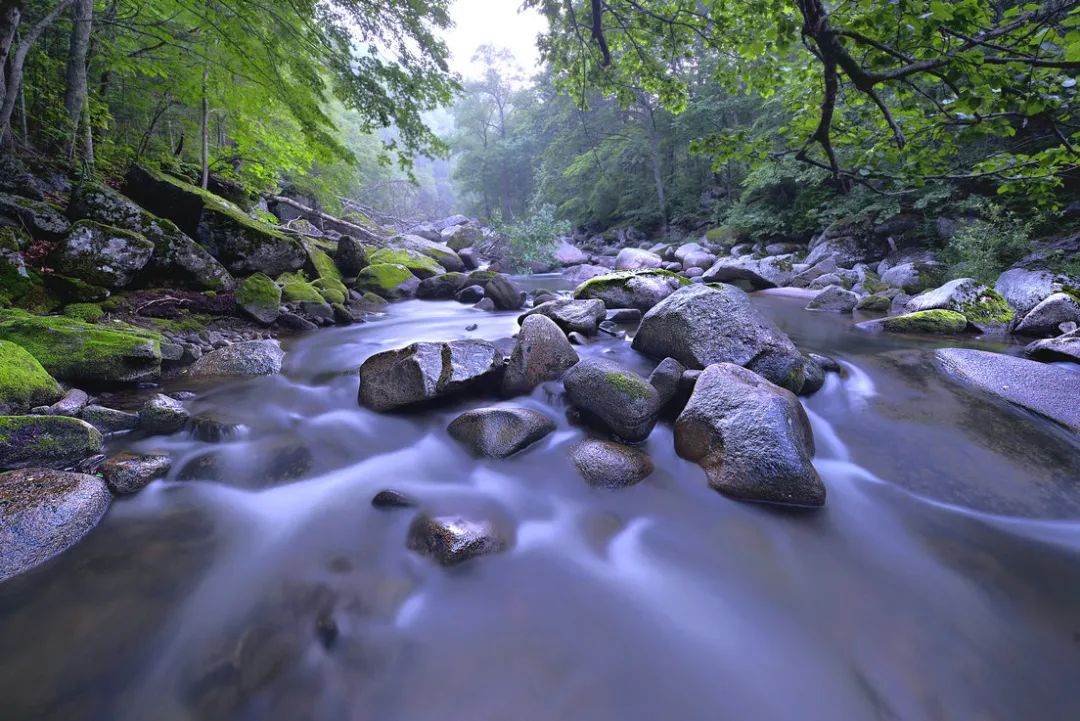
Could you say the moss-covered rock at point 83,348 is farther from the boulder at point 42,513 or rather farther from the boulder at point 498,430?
the boulder at point 498,430

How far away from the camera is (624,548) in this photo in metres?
2.56

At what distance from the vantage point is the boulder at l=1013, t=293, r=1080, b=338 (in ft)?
20.1

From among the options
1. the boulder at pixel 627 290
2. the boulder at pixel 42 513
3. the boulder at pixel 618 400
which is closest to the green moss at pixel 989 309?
the boulder at pixel 627 290

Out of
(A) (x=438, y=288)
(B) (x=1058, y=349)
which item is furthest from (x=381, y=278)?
(B) (x=1058, y=349)

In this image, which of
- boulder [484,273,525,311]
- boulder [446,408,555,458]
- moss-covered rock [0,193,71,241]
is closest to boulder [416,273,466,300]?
boulder [484,273,525,311]

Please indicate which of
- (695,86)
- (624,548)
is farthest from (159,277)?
(695,86)

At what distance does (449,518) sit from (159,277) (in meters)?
6.48

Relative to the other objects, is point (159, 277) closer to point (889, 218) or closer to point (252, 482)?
point (252, 482)

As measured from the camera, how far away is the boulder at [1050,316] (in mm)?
6137

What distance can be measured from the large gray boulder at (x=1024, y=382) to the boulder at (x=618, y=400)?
3383 millimetres

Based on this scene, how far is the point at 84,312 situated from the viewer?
4938mm

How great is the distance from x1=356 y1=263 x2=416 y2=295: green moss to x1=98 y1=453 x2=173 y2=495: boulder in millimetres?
8249

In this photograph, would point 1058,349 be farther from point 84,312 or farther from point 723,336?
point 84,312

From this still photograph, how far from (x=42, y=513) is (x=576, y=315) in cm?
507
